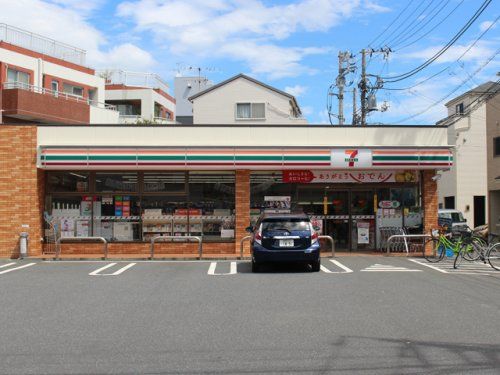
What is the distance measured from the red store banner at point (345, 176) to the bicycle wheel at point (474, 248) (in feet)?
14.0

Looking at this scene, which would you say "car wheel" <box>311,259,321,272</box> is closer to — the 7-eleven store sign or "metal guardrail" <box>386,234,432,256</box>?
"metal guardrail" <box>386,234,432,256</box>

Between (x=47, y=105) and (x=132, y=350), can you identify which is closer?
(x=132, y=350)

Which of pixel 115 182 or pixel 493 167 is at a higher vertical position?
pixel 493 167

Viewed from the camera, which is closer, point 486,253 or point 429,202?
point 486,253

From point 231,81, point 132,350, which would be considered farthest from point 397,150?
point 231,81

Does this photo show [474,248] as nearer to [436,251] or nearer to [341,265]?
[436,251]

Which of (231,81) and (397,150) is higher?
(231,81)

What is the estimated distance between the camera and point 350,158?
741 inches

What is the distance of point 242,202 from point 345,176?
12.1 feet

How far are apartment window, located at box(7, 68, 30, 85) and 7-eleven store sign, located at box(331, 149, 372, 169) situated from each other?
21.7 m

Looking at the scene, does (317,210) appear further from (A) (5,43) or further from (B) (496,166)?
(A) (5,43)

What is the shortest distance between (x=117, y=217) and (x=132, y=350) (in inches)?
524

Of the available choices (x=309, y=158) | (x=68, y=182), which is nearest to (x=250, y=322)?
(x=309, y=158)

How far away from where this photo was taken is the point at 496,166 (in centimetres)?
2769
